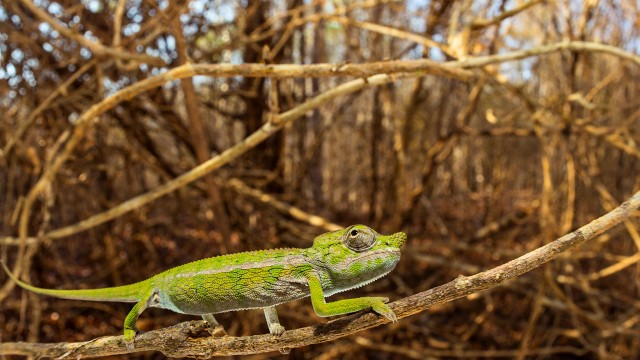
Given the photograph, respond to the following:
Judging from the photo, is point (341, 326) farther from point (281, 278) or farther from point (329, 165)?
point (329, 165)

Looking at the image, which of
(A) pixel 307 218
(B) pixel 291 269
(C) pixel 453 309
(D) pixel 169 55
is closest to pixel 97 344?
(B) pixel 291 269

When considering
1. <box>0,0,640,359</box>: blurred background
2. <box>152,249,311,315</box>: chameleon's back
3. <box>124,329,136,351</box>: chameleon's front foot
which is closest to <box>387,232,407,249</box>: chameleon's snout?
<box>152,249,311,315</box>: chameleon's back

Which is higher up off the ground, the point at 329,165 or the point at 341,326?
the point at 329,165

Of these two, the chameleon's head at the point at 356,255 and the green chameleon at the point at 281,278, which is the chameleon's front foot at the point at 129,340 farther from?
the chameleon's head at the point at 356,255

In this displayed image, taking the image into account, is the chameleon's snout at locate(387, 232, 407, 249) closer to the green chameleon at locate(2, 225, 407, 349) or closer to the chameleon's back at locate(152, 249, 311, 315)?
the green chameleon at locate(2, 225, 407, 349)

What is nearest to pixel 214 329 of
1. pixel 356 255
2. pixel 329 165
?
pixel 356 255

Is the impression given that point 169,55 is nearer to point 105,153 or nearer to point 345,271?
point 105,153

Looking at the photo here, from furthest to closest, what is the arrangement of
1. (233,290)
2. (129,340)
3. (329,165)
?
(329,165) < (129,340) < (233,290)

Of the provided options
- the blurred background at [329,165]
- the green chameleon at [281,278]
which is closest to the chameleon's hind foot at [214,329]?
the green chameleon at [281,278]
